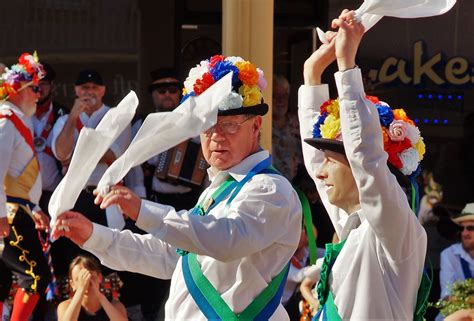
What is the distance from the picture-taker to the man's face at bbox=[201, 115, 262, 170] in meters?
4.79

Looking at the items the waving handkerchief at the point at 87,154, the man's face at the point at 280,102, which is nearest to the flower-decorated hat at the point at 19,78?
the man's face at the point at 280,102

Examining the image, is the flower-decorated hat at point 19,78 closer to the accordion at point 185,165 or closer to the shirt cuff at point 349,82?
the accordion at point 185,165

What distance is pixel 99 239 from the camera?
4734 mm

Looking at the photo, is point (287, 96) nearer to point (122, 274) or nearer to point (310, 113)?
point (122, 274)

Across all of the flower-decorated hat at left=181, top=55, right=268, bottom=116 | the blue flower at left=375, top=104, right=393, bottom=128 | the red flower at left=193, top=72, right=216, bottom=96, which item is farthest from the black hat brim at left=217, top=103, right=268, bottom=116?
the blue flower at left=375, top=104, right=393, bottom=128

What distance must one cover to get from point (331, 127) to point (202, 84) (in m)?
0.62

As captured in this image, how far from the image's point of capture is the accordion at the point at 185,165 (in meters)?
8.32

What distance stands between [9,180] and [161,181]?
969 millimetres

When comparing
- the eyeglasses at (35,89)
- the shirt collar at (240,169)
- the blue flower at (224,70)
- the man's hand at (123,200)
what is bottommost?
the man's hand at (123,200)

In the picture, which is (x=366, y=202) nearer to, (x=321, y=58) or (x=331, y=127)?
(x=331, y=127)

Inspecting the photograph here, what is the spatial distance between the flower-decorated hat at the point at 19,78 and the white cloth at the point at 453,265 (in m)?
2.82

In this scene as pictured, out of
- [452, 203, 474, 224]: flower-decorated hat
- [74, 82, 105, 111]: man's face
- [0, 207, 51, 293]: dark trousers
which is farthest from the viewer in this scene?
[74, 82, 105, 111]: man's face

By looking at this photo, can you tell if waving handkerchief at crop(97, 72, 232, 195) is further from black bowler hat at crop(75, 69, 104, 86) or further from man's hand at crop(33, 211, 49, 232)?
black bowler hat at crop(75, 69, 104, 86)

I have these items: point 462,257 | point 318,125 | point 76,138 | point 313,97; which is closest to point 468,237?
point 462,257
